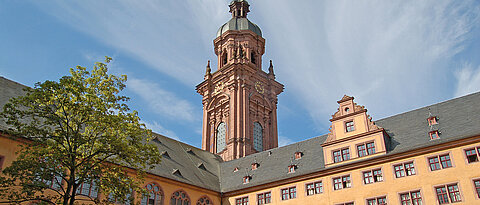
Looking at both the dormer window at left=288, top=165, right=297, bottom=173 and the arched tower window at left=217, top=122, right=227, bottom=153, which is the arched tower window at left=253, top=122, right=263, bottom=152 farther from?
the dormer window at left=288, top=165, right=297, bottom=173

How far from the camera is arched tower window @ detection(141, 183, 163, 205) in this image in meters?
36.5

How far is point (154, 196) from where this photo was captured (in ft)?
122

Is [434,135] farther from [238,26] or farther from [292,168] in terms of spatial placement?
[238,26]

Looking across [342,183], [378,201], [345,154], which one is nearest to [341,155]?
[345,154]

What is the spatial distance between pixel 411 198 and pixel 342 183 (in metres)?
5.96

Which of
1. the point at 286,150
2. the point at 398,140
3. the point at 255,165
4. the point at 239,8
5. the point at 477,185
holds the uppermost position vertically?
the point at 239,8

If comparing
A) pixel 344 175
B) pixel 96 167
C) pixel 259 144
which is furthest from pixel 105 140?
pixel 259 144

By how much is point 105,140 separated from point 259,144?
4109 cm

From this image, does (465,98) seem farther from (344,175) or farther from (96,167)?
(96,167)

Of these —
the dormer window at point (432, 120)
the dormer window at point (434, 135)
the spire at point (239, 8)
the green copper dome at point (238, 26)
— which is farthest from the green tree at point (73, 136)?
the spire at point (239, 8)

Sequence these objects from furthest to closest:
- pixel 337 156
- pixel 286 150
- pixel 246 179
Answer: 1. pixel 286 150
2. pixel 246 179
3. pixel 337 156

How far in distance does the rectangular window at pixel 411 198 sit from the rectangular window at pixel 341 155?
6.05 meters

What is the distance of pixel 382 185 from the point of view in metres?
32.7

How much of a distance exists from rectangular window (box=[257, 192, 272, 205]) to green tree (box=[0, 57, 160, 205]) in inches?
734
